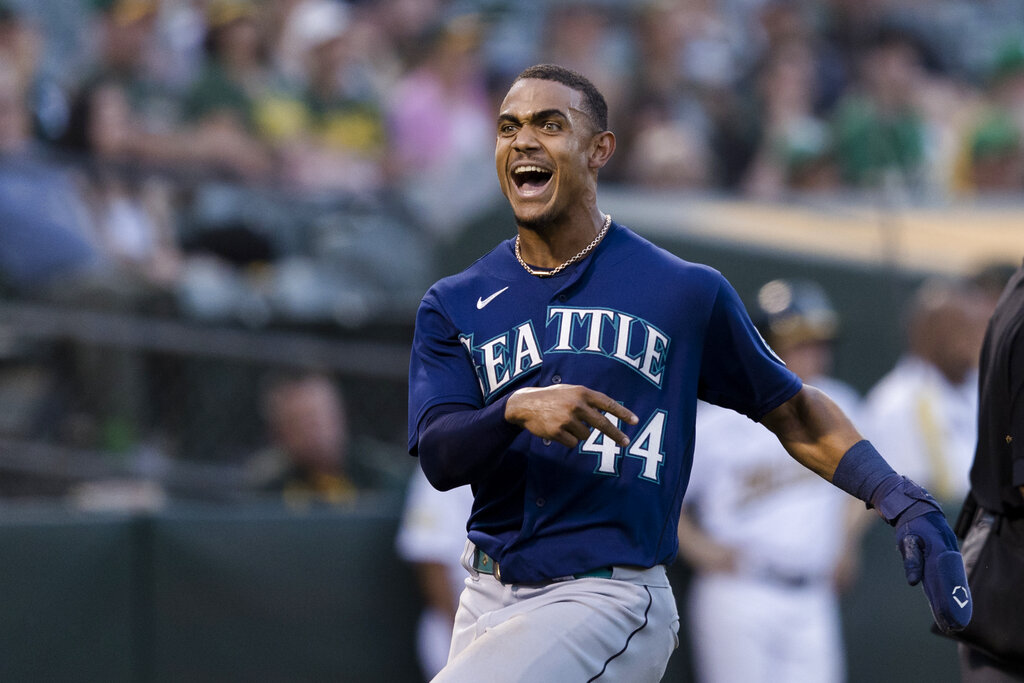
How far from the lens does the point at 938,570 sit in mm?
3051

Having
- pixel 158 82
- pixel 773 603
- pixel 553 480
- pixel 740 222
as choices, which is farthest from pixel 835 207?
pixel 553 480

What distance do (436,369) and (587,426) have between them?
1.57ft

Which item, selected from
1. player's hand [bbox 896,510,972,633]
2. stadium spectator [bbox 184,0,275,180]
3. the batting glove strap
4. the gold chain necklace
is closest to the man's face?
the gold chain necklace

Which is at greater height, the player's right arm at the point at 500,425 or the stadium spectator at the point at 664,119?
the stadium spectator at the point at 664,119

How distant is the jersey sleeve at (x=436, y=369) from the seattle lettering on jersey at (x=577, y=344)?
0.14 ft

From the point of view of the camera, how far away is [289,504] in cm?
700

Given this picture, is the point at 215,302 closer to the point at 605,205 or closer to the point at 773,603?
the point at 605,205

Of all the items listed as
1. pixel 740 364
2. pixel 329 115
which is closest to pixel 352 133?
pixel 329 115

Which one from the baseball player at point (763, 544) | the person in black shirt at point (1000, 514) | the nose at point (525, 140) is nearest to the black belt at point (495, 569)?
the nose at point (525, 140)

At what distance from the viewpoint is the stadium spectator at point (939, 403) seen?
6820 mm

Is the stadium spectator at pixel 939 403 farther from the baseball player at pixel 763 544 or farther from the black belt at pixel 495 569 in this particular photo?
the black belt at pixel 495 569

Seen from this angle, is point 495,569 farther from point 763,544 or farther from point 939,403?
point 939,403

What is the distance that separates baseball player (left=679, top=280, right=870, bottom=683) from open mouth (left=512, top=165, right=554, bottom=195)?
10.4 feet

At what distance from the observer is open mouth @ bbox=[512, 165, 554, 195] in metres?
3.33
